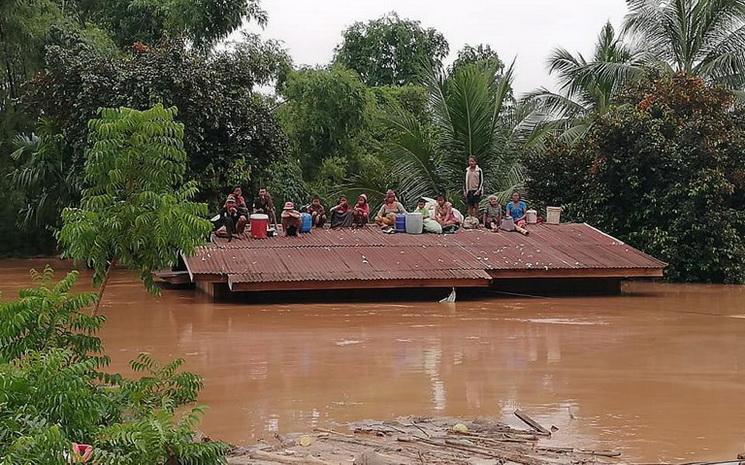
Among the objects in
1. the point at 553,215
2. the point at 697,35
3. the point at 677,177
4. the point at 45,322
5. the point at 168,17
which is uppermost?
the point at 168,17

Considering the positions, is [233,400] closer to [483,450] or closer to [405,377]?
[405,377]

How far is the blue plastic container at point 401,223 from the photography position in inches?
677

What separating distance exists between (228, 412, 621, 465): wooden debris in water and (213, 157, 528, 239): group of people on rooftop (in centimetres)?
990

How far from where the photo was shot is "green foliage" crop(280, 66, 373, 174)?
2431 centimetres

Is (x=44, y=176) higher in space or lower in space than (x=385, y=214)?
higher

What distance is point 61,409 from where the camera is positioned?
4699 mm

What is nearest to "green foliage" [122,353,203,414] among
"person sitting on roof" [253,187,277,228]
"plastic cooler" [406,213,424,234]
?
"person sitting on roof" [253,187,277,228]

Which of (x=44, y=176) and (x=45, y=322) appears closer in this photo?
(x=45, y=322)

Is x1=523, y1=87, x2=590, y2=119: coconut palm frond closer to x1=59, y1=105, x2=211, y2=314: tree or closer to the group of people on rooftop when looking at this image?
the group of people on rooftop

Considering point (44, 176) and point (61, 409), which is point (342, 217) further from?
point (61, 409)

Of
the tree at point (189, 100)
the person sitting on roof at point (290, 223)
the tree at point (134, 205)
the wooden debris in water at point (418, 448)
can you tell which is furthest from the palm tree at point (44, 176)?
the wooden debris in water at point (418, 448)

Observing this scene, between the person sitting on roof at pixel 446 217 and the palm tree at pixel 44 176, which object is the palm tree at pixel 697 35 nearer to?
the person sitting on roof at pixel 446 217

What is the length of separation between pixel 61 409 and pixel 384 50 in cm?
3416

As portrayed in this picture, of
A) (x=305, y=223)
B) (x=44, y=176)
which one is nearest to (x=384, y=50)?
(x=44, y=176)
